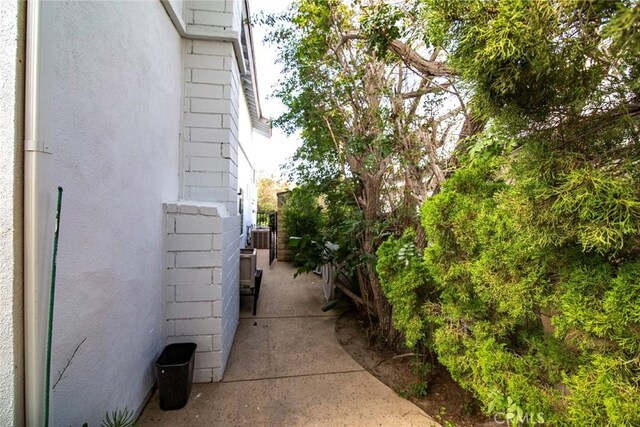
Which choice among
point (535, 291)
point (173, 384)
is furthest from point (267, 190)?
point (535, 291)

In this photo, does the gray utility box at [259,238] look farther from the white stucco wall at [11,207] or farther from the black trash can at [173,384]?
the white stucco wall at [11,207]

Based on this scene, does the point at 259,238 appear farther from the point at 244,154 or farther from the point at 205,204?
the point at 205,204

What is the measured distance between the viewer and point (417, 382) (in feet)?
8.17

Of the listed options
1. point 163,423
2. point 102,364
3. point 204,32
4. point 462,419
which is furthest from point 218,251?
point 462,419

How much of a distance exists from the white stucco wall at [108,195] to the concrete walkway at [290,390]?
1.88ft

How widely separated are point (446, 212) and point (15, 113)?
235 centimetres

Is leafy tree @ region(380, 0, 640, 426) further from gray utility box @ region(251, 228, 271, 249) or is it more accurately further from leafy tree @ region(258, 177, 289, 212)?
leafy tree @ region(258, 177, 289, 212)

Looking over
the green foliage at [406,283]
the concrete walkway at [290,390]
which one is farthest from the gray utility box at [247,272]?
the green foliage at [406,283]

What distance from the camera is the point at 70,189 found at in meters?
1.34

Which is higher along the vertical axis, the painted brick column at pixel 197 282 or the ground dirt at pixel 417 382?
the painted brick column at pixel 197 282

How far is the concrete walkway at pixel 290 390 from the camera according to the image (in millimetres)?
2145

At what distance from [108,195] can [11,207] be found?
58cm

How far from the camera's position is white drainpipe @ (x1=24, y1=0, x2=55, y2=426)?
43.3 inches

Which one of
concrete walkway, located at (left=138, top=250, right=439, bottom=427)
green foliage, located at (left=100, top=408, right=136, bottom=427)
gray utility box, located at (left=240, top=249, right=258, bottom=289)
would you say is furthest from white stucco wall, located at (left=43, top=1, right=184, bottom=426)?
gray utility box, located at (left=240, top=249, right=258, bottom=289)
